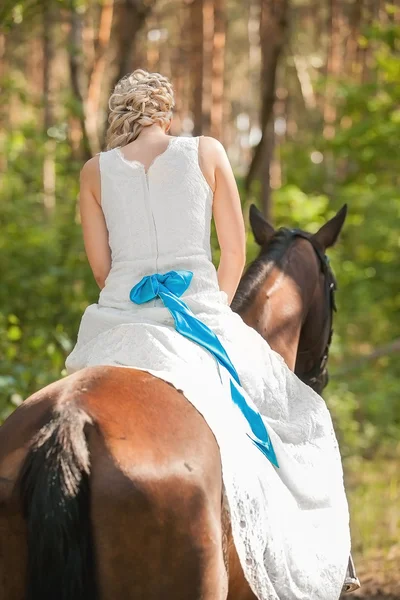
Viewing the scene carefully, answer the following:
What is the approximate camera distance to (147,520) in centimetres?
283

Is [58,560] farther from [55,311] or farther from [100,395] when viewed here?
[55,311]

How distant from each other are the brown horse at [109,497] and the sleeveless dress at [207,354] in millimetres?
296

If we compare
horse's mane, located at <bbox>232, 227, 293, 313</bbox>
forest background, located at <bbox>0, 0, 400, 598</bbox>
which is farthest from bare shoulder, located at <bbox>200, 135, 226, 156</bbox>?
forest background, located at <bbox>0, 0, 400, 598</bbox>

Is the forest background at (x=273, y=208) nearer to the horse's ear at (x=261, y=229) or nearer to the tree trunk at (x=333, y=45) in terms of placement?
the tree trunk at (x=333, y=45)

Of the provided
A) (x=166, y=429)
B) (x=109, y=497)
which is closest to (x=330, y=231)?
(x=166, y=429)

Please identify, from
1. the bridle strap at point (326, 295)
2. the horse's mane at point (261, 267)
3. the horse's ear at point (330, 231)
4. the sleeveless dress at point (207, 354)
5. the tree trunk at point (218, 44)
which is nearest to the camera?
the sleeveless dress at point (207, 354)

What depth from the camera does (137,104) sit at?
3830 mm

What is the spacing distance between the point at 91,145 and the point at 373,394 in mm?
4701

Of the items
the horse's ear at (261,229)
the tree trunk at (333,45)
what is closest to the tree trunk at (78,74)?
the horse's ear at (261,229)

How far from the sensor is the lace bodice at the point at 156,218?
372 centimetres

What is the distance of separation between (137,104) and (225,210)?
1.70 feet

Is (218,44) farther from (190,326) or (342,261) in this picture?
(190,326)

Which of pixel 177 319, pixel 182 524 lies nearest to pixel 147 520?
pixel 182 524

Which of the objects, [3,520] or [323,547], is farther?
[323,547]
